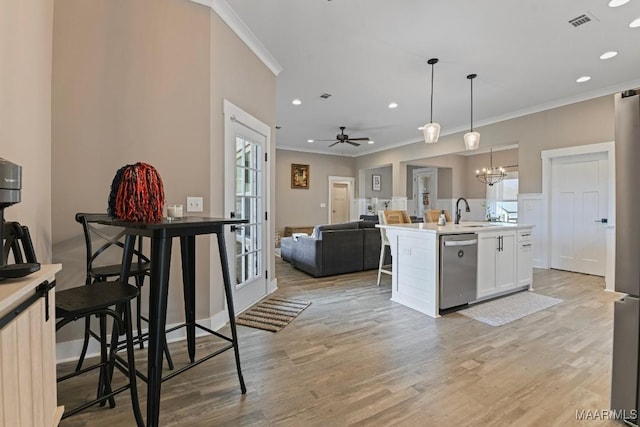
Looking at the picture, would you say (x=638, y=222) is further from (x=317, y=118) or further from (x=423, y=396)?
(x=317, y=118)

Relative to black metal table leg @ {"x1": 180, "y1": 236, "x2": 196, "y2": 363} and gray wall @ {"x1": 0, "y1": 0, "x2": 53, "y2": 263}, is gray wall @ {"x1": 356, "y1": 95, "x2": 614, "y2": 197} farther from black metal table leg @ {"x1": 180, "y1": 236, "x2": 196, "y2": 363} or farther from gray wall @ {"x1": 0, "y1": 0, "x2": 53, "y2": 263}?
gray wall @ {"x1": 0, "y1": 0, "x2": 53, "y2": 263}

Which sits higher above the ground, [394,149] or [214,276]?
[394,149]

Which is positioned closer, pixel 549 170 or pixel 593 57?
pixel 593 57

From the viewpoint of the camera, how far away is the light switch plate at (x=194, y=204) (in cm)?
252

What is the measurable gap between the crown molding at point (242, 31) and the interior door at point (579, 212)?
5.01 metres

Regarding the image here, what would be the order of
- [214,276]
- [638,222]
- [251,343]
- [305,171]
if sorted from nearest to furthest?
1. [638,222]
2. [251,343]
3. [214,276]
4. [305,171]

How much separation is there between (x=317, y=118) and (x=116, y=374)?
17.4 feet

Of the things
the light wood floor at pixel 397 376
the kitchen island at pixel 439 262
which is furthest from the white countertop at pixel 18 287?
the kitchen island at pixel 439 262

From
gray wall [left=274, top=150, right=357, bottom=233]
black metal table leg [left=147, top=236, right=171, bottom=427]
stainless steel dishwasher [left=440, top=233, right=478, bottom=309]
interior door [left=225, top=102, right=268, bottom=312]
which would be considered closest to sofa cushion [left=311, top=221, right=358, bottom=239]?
interior door [left=225, top=102, right=268, bottom=312]

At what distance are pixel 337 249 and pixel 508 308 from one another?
2380 millimetres

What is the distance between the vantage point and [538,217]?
5.39m

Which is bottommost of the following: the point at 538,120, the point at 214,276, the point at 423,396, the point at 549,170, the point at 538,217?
the point at 423,396

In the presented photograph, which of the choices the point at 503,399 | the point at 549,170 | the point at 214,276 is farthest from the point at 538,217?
the point at 214,276

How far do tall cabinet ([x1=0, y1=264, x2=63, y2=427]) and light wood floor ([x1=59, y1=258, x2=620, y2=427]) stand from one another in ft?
2.28
